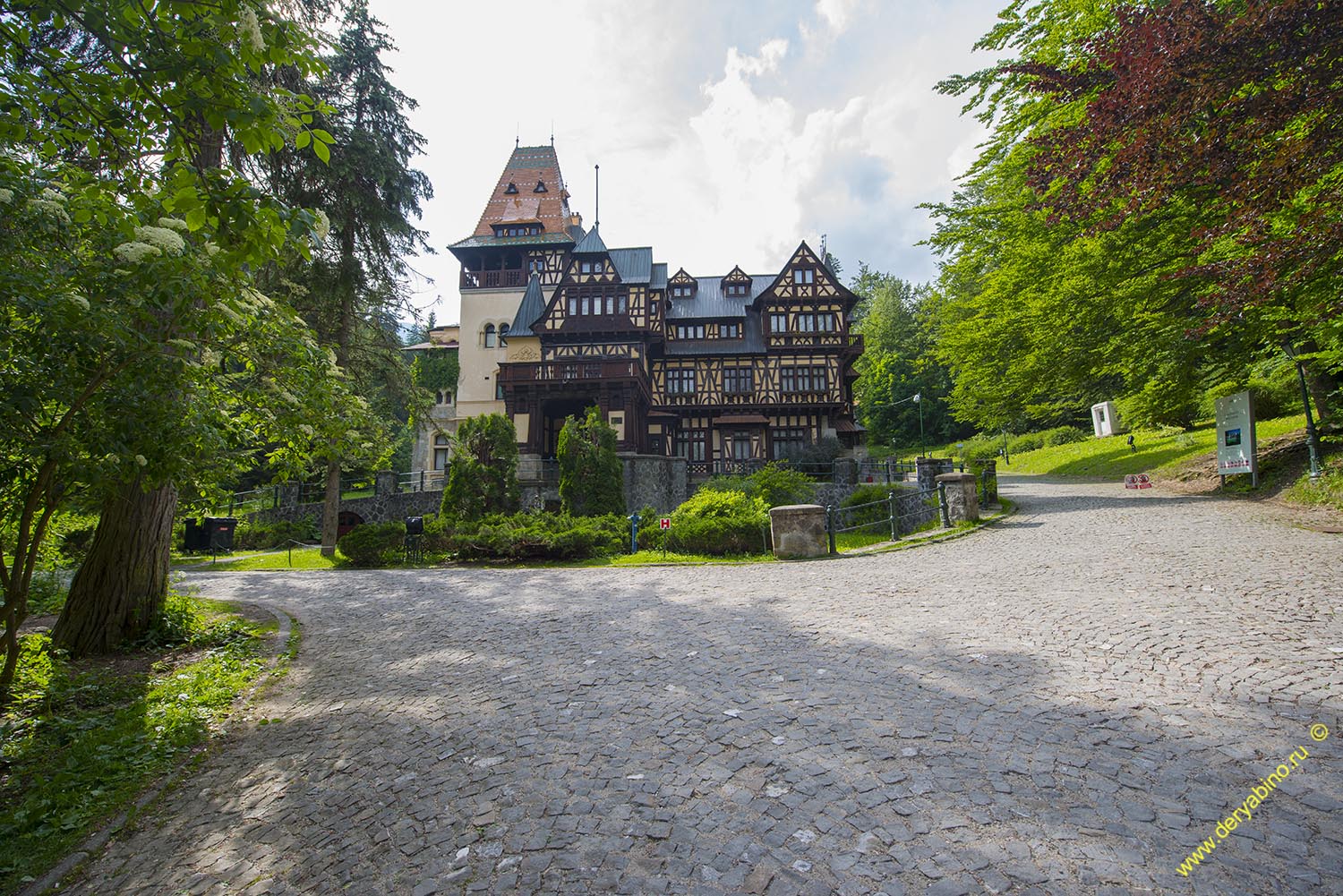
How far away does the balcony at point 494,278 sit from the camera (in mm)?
36750

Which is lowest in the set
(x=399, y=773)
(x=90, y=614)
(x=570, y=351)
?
(x=399, y=773)

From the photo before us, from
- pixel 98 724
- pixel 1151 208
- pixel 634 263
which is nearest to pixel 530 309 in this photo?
pixel 634 263

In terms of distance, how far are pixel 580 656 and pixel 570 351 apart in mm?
25216

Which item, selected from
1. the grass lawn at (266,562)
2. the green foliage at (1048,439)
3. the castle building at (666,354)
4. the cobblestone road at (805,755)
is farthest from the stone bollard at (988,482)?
the green foliage at (1048,439)

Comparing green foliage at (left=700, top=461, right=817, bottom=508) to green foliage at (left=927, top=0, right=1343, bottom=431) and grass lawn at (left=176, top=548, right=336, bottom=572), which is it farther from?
grass lawn at (left=176, top=548, right=336, bottom=572)

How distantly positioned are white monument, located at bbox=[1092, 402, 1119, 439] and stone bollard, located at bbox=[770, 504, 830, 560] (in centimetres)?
2984

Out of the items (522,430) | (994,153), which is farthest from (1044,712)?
(522,430)

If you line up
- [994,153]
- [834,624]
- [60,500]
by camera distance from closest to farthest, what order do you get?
[60,500] → [834,624] → [994,153]

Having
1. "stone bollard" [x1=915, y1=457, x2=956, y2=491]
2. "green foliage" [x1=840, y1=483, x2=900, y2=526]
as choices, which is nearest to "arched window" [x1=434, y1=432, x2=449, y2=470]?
"green foliage" [x1=840, y1=483, x2=900, y2=526]

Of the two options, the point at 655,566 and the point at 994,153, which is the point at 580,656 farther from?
the point at 994,153

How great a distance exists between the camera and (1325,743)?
3.24 m

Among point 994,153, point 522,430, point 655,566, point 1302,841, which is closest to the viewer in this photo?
point 1302,841

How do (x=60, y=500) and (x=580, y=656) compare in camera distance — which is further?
(x=580, y=656)

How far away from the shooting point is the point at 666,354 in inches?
1276
